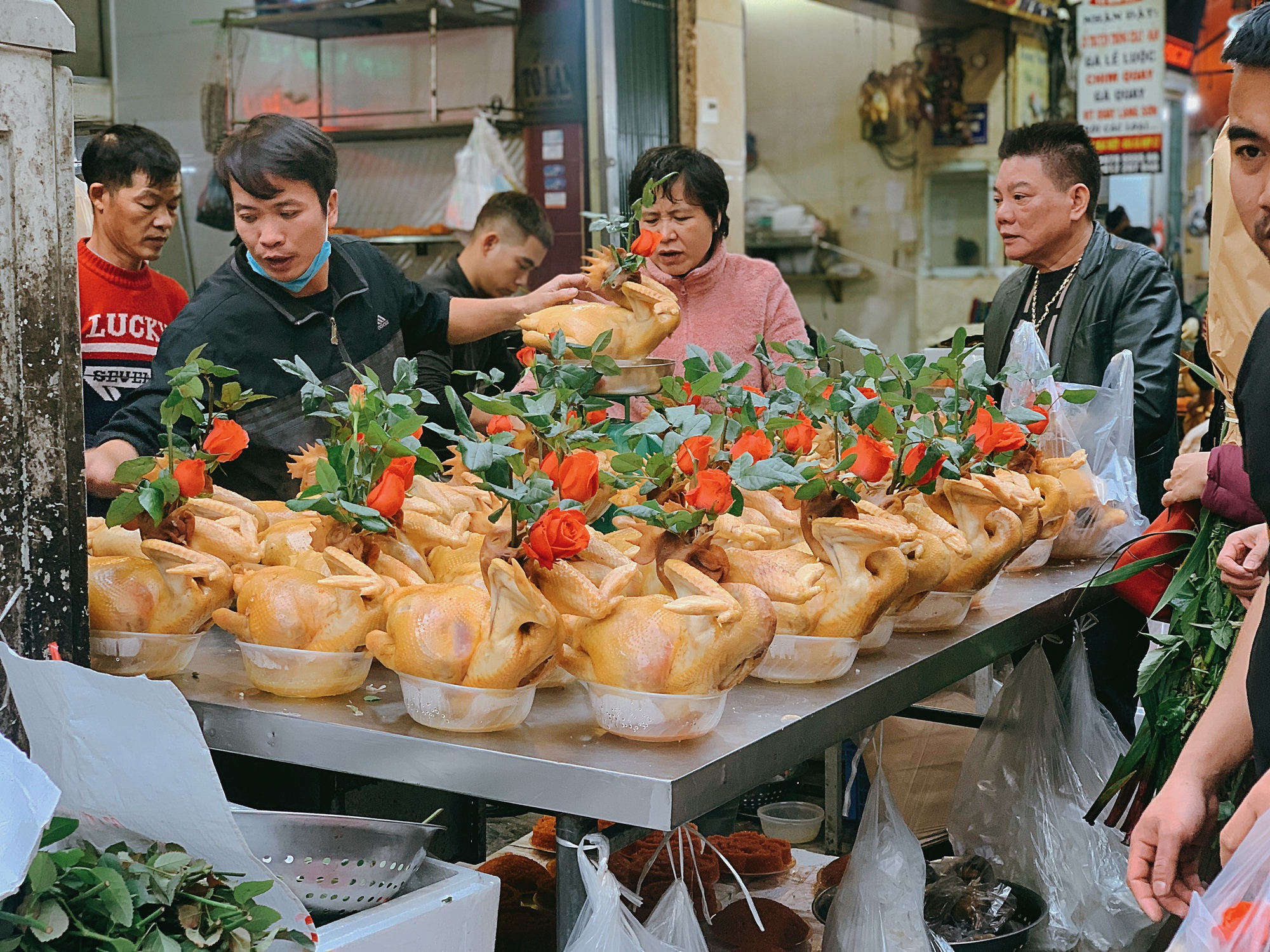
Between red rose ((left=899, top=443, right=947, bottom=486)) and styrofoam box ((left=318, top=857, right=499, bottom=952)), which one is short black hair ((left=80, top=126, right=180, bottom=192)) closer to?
red rose ((left=899, top=443, right=947, bottom=486))

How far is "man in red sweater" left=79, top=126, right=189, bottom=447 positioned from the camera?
3498mm

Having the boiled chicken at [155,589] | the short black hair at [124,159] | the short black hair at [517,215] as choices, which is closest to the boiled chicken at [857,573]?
the boiled chicken at [155,589]

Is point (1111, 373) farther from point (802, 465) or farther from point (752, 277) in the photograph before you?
point (802, 465)

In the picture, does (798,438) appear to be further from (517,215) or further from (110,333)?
(517,215)

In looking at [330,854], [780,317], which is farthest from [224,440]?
[780,317]

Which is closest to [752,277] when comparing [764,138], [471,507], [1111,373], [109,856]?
[1111,373]

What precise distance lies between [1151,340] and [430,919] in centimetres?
301

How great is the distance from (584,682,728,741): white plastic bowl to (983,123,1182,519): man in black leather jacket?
2.48 meters

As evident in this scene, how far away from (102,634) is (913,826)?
223cm

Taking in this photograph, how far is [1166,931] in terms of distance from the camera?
2.73 meters

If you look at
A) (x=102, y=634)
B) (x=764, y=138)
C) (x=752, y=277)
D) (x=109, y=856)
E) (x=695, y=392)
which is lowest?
(x=109, y=856)

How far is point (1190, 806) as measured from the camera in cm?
154

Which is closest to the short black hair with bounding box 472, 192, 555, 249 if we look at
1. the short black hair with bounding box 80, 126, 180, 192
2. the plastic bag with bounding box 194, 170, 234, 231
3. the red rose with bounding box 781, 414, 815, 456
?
the plastic bag with bounding box 194, 170, 234, 231

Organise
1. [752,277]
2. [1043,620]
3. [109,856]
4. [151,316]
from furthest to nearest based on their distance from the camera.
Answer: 1. [752,277]
2. [151,316]
3. [1043,620]
4. [109,856]
